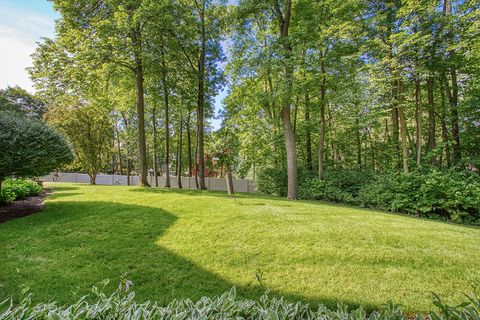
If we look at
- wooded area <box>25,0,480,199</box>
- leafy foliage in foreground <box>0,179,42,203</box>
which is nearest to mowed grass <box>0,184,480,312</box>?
leafy foliage in foreground <box>0,179,42,203</box>

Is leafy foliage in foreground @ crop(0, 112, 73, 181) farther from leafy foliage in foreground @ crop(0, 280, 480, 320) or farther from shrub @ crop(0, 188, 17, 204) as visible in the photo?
leafy foliage in foreground @ crop(0, 280, 480, 320)

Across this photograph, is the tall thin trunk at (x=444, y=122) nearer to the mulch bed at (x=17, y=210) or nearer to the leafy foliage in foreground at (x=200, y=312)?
the leafy foliage in foreground at (x=200, y=312)

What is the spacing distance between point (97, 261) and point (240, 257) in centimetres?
200

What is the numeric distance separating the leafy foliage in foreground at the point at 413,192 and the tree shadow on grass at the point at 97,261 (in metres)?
6.69

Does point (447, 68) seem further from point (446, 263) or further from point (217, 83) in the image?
point (217, 83)

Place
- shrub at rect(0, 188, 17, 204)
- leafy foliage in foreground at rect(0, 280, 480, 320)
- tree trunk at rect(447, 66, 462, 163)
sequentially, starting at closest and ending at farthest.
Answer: leafy foliage in foreground at rect(0, 280, 480, 320)
shrub at rect(0, 188, 17, 204)
tree trunk at rect(447, 66, 462, 163)

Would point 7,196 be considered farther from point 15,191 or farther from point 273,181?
point 273,181

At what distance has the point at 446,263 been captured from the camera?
3297mm

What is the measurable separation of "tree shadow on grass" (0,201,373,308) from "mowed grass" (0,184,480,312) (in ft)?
0.04

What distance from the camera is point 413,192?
7.79 metres

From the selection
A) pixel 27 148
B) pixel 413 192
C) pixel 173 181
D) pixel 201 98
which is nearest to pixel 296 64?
pixel 201 98

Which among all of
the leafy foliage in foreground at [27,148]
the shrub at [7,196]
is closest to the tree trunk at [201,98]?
the leafy foliage in foreground at [27,148]

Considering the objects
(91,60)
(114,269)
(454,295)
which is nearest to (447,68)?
(454,295)

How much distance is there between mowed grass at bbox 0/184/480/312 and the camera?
2764 millimetres
